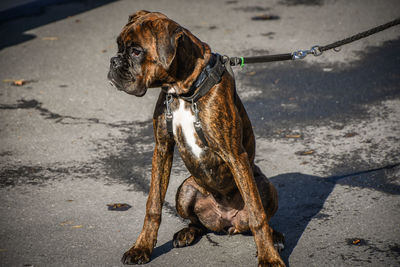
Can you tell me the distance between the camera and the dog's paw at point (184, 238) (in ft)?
13.4

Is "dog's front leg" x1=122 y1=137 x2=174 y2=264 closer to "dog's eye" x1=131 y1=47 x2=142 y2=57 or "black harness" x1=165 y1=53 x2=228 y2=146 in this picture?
"black harness" x1=165 y1=53 x2=228 y2=146

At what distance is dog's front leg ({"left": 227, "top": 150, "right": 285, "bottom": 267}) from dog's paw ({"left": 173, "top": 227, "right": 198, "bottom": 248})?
0.66 metres

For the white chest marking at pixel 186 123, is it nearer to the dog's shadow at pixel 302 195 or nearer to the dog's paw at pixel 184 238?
the dog's paw at pixel 184 238

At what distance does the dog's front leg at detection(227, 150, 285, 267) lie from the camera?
361 centimetres

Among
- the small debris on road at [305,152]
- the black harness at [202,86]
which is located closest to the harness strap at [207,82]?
the black harness at [202,86]

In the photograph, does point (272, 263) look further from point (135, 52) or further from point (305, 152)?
point (305, 152)

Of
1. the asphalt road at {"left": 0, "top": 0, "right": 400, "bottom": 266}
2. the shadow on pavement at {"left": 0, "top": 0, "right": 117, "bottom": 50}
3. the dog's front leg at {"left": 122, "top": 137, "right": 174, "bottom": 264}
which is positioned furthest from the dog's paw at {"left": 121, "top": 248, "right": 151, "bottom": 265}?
the shadow on pavement at {"left": 0, "top": 0, "right": 117, "bottom": 50}

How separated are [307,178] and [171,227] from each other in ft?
4.74

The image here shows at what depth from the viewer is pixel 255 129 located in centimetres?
605

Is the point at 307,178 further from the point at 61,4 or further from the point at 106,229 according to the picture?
the point at 61,4

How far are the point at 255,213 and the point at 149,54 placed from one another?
1281 mm

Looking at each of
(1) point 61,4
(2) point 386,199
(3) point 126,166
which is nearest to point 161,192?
(3) point 126,166

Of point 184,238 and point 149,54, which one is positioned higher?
point 149,54

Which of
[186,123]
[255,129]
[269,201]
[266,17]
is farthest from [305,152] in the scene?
[266,17]
